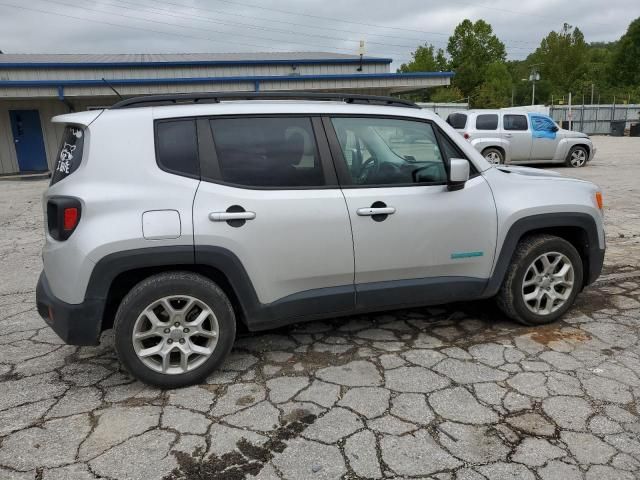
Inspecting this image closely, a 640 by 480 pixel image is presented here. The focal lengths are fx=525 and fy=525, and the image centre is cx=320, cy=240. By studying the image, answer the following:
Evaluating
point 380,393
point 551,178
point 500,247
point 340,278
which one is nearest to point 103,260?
point 340,278

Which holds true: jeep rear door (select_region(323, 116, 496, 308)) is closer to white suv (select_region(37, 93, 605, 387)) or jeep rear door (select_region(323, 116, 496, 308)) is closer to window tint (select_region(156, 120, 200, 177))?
white suv (select_region(37, 93, 605, 387))

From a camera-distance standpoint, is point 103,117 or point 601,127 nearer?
point 103,117

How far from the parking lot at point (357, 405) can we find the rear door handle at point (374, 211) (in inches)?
39.3

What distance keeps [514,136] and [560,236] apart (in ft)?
38.4

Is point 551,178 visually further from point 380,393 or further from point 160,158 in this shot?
point 160,158

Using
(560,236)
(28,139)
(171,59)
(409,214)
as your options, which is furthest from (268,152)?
(171,59)

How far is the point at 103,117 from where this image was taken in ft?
10.2

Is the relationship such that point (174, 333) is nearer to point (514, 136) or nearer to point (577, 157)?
point (514, 136)

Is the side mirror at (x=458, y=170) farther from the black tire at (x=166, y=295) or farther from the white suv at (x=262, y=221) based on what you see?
the black tire at (x=166, y=295)

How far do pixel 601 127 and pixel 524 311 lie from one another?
41.9 m

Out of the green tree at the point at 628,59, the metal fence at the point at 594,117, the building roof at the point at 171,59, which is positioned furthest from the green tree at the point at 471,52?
the building roof at the point at 171,59

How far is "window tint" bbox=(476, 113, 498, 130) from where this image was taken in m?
15.0

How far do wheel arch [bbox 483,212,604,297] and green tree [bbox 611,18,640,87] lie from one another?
7362 centimetres

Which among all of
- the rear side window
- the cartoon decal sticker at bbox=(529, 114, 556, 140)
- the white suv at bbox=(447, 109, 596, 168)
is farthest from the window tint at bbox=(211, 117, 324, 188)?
the cartoon decal sticker at bbox=(529, 114, 556, 140)
